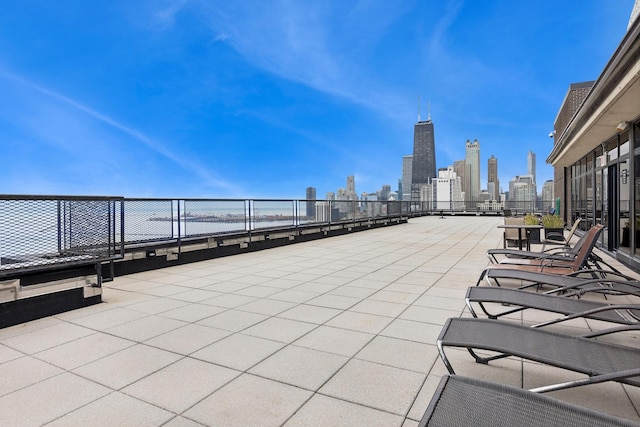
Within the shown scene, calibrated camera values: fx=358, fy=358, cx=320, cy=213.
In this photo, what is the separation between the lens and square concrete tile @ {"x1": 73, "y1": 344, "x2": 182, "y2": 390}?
7.79 feet

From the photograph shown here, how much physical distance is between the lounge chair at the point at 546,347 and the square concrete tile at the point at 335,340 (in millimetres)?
869

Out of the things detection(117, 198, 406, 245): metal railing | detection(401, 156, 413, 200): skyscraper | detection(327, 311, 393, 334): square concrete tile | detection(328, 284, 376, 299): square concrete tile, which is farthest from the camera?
detection(401, 156, 413, 200): skyscraper

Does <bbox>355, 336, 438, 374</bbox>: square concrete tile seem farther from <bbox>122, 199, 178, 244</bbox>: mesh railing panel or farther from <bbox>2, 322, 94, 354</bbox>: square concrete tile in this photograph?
<bbox>122, 199, 178, 244</bbox>: mesh railing panel

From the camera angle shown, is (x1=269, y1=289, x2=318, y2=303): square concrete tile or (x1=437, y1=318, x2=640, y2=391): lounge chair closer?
(x1=437, y1=318, x2=640, y2=391): lounge chair

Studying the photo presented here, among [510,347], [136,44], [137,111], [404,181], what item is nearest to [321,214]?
[510,347]

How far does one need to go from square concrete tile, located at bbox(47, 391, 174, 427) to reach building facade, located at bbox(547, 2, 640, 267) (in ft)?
17.7

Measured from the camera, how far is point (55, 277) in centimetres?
403

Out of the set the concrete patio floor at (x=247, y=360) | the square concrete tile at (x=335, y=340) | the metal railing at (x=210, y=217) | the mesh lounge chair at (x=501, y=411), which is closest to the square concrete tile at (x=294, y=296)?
the concrete patio floor at (x=247, y=360)

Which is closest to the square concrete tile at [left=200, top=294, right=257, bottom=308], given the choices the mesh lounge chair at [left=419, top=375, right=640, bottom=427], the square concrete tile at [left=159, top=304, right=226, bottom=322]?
the square concrete tile at [left=159, top=304, right=226, bottom=322]

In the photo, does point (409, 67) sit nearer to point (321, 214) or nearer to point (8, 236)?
point (321, 214)

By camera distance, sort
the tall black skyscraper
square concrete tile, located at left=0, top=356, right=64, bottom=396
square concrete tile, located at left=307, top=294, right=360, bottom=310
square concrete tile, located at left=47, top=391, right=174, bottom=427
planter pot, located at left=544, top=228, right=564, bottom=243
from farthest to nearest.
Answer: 1. the tall black skyscraper
2. planter pot, located at left=544, top=228, right=564, bottom=243
3. square concrete tile, located at left=307, top=294, right=360, bottom=310
4. square concrete tile, located at left=0, top=356, right=64, bottom=396
5. square concrete tile, located at left=47, top=391, right=174, bottom=427

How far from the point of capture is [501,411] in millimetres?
1352

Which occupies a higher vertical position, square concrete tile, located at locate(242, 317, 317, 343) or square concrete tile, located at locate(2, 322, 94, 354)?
square concrete tile, located at locate(2, 322, 94, 354)

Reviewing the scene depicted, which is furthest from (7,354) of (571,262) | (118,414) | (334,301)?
(571,262)
